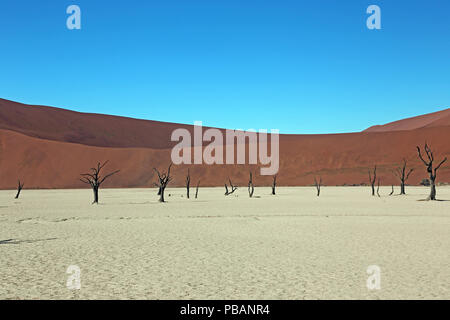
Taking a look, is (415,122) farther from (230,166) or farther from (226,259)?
(226,259)

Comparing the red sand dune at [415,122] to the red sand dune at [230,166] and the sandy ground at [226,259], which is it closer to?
the red sand dune at [230,166]

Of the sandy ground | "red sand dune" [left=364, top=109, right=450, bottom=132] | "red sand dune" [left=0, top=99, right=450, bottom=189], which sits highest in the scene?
"red sand dune" [left=364, top=109, right=450, bottom=132]

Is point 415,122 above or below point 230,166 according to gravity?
above

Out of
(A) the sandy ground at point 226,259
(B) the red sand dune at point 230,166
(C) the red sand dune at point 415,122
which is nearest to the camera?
(A) the sandy ground at point 226,259

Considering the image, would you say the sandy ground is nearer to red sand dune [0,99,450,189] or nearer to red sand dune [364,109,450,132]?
red sand dune [0,99,450,189]

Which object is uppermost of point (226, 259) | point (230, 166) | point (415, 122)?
point (415, 122)

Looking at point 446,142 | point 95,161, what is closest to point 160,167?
point 95,161

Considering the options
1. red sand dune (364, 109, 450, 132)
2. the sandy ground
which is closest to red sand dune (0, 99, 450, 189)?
the sandy ground

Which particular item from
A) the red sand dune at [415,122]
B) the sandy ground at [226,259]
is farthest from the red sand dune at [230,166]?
Answer: the red sand dune at [415,122]

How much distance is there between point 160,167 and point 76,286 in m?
78.7

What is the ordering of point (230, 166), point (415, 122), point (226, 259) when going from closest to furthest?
point (226, 259), point (230, 166), point (415, 122)

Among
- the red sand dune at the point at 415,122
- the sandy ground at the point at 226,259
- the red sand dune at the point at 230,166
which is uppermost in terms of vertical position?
the red sand dune at the point at 415,122

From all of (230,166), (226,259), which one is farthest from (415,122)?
(226,259)

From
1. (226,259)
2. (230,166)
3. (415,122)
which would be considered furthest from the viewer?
(415,122)
